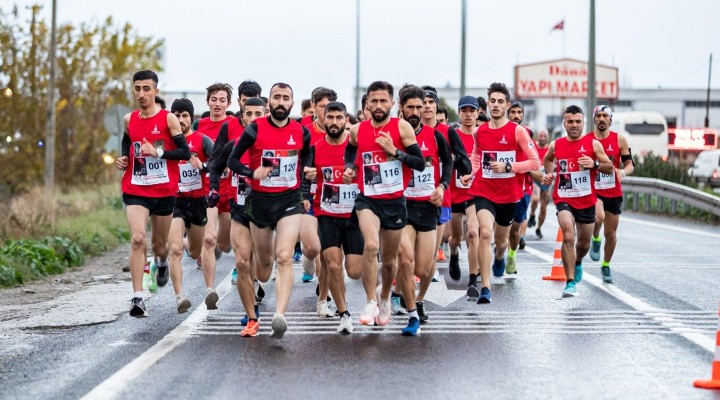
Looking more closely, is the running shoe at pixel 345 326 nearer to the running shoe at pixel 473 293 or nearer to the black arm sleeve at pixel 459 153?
the black arm sleeve at pixel 459 153

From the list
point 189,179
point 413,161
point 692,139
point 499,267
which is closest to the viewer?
point 413,161

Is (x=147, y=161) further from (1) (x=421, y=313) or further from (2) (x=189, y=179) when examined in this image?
(1) (x=421, y=313)

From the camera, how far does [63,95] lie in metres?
38.8

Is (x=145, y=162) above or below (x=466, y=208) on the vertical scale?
above

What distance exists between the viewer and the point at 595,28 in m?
30.8

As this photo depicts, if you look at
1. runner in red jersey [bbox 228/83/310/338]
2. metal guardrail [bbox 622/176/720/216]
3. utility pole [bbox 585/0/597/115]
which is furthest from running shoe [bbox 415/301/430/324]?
utility pole [bbox 585/0/597/115]

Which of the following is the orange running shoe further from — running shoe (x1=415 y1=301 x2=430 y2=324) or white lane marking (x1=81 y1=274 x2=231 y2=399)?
running shoe (x1=415 y1=301 x2=430 y2=324)

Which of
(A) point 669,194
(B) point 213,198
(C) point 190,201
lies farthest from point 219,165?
(A) point 669,194

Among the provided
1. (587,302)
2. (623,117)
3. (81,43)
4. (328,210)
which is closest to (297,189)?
(328,210)

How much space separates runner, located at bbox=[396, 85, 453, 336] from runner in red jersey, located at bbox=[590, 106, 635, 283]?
148 inches

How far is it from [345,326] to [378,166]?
53.2 inches

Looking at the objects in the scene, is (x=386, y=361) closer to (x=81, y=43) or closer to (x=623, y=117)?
(x=81, y=43)

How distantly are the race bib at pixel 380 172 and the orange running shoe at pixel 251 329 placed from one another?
4.58 ft

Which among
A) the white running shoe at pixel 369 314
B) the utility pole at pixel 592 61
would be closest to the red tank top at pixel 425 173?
the white running shoe at pixel 369 314
